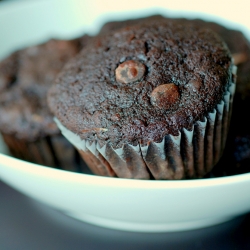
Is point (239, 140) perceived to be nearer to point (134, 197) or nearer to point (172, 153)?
point (172, 153)

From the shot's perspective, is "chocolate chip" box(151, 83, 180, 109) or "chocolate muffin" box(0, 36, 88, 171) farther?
"chocolate muffin" box(0, 36, 88, 171)

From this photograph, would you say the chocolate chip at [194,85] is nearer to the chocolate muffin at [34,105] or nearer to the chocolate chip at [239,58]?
the chocolate chip at [239,58]

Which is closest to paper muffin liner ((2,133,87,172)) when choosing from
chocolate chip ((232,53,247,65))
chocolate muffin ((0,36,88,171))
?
chocolate muffin ((0,36,88,171))

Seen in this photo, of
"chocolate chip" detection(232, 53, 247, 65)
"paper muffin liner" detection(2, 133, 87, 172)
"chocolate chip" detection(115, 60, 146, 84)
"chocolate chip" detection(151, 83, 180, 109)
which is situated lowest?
"paper muffin liner" detection(2, 133, 87, 172)

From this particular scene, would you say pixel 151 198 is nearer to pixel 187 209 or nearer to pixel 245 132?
pixel 187 209

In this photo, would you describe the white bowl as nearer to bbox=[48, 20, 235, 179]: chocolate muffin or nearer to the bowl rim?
the bowl rim

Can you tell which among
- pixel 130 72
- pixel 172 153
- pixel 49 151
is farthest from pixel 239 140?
pixel 49 151

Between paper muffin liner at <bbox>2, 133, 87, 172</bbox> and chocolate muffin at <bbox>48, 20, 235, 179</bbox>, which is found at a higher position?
chocolate muffin at <bbox>48, 20, 235, 179</bbox>
